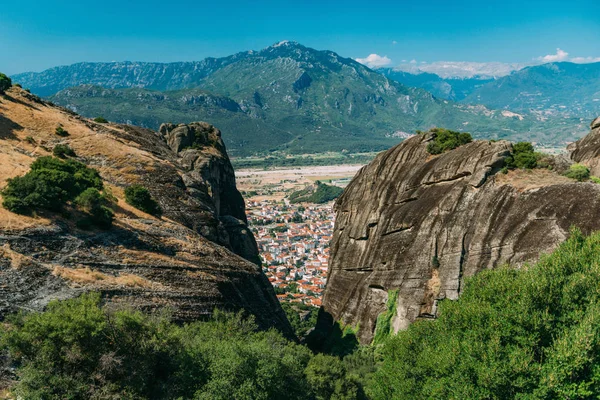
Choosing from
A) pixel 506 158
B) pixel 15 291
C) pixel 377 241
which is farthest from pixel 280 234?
pixel 15 291

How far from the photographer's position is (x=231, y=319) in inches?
884

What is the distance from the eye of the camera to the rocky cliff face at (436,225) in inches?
1019

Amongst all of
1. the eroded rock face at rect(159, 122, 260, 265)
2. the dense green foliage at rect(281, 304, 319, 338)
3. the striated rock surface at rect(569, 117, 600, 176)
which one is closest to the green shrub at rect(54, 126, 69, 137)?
the eroded rock face at rect(159, 122, 260, 265)

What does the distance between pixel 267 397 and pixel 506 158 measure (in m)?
25.4

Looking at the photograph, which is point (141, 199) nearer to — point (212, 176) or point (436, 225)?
point (212, 176)

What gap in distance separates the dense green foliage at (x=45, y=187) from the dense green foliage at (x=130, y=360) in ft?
28.0

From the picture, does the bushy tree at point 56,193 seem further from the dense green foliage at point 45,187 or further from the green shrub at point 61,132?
the green shrub at point 61,132

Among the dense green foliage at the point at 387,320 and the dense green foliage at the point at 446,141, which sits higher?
the dense green foliage at the point at 446,141

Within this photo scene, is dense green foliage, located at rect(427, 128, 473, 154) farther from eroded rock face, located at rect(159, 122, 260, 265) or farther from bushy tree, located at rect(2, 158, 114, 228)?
bushy tree, located at rect(2, 158, 114, 228)

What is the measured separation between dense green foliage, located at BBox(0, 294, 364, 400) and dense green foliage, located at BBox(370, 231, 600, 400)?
633cm

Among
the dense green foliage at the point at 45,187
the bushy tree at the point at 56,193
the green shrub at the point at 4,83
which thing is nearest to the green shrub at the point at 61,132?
the bushy tree at the point at 56,193

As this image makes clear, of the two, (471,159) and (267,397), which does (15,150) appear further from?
(471,159)

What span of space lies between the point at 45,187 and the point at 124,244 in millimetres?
5830

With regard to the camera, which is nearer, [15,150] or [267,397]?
[267,397]
